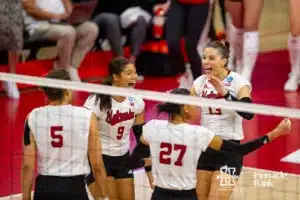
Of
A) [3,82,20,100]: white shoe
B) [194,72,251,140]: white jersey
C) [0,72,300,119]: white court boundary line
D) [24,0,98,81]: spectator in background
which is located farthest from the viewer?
[24,0,98,81]: spectator in background

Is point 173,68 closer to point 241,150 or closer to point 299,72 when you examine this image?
point 299,72

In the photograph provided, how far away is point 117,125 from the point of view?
23.6 ft

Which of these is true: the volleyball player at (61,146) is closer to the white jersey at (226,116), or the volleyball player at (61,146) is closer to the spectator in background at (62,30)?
→ the white jersey at (226,116)

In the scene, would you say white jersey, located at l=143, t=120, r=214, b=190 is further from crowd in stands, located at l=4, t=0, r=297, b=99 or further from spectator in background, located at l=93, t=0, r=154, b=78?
spectator in background, located at l=93, t=0, r=154, b=78

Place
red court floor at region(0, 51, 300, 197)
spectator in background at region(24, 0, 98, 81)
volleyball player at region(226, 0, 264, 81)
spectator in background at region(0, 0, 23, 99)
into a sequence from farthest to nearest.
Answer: spectator in background at region(24, 0, 98, 81) < volleyball player at region(226, 0, 264, 81) < spectator in background at region(0, 0, 23, 99) < red court floor at region(0, 51, 300, 197)

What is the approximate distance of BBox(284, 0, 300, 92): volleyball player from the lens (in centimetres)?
1116

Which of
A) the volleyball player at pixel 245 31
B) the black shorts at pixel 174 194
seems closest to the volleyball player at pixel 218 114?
the black shorts at pixel 174 194

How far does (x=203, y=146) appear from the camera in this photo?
6.33m

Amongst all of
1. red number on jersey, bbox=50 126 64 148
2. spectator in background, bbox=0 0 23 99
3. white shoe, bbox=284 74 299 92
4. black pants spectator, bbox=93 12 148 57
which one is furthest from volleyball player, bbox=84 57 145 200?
black pants spectator, bbox=93 12 148 57

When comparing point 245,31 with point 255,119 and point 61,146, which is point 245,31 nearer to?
point 255,119

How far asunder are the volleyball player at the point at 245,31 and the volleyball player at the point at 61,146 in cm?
529

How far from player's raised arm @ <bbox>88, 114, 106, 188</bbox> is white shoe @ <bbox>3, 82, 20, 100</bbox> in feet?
17.0

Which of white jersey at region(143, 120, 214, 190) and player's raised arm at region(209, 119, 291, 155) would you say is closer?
white jersey at region(143, 120, 214, 190)

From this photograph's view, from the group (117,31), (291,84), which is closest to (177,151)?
(291,84)
